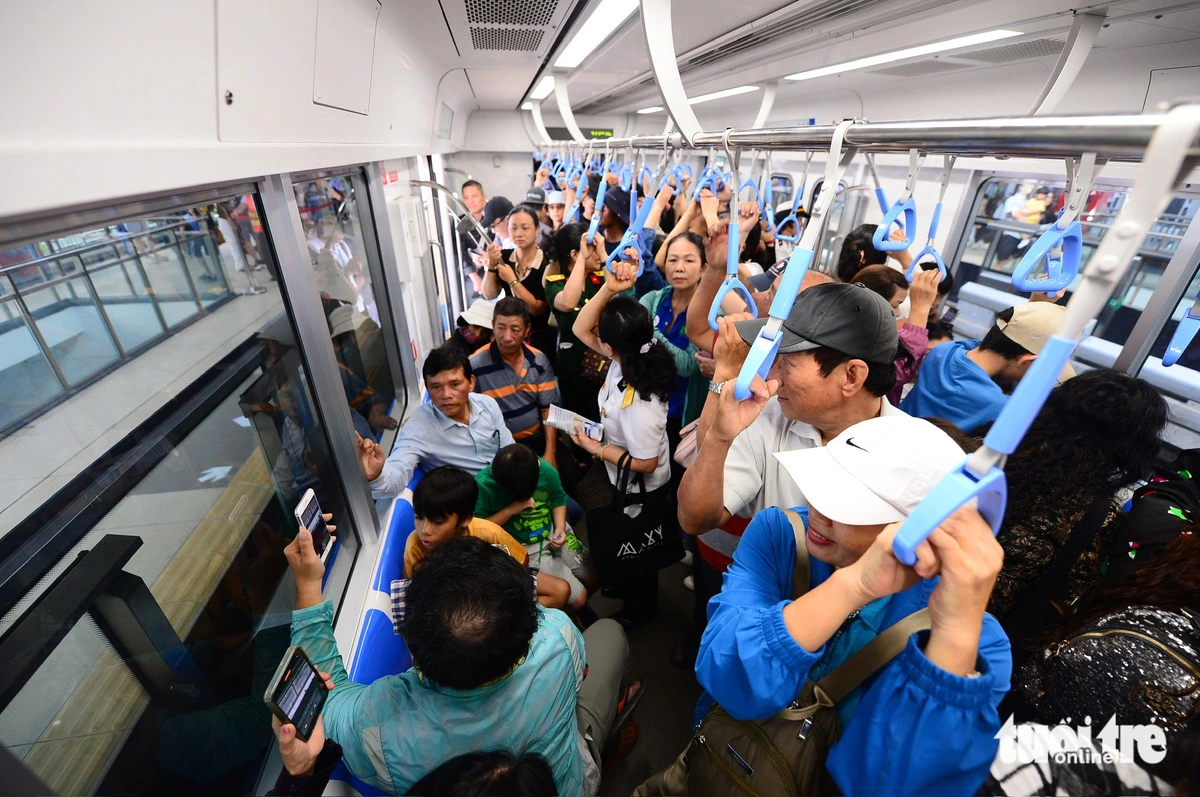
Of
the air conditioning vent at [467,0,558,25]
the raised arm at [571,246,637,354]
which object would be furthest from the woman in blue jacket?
the air conditioning vent at [467,0,558,25]

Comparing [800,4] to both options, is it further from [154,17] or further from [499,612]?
[499,612]

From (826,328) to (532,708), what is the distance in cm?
134

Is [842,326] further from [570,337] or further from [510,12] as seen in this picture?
[510,12]

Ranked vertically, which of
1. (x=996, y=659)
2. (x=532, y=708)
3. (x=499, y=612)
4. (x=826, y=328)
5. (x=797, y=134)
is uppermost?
(x=797, y=134)

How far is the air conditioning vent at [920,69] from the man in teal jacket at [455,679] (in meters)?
3.94

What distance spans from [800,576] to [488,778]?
2.91ft

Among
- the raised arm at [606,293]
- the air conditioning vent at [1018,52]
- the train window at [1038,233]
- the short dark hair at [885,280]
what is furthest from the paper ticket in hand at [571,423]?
the train window at [1038,233]

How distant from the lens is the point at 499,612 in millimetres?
1219

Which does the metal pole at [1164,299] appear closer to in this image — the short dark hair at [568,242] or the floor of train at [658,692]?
the floor of train at [658,692]

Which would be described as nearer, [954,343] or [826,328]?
[826,328]

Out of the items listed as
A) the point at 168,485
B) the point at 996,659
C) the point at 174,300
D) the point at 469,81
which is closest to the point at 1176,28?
the point at 996,659

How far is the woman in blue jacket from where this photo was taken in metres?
0.73

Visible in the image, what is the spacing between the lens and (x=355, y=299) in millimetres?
3238

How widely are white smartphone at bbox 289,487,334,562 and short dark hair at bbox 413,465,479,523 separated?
0.39m
